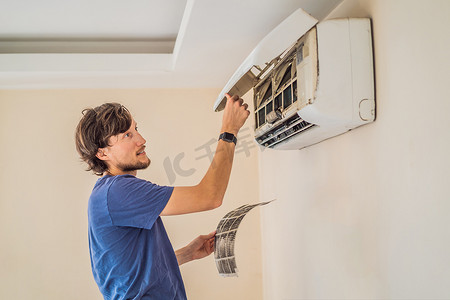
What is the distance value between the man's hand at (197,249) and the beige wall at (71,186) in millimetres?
1079

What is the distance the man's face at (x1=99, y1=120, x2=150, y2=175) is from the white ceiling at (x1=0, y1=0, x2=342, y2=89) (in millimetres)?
657

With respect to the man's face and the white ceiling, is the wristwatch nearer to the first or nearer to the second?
the man's face

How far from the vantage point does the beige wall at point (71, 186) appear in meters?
3.20

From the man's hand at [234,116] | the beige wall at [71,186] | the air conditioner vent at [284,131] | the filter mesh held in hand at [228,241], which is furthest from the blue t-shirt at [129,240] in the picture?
the beige wall at [71,186]

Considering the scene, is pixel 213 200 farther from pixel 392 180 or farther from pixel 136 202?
pixel 392 180

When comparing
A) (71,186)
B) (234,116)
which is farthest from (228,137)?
(71,186)

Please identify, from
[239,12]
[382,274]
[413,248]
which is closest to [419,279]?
[413,248]

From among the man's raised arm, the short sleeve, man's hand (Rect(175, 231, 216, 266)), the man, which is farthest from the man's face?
man's hand (Rect(175, 231, 216, 266))

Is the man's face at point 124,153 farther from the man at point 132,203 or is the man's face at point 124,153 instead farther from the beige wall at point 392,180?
the beige wall at point 392,180

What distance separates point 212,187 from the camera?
1727 millimetres

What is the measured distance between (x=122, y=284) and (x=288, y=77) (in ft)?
3.39

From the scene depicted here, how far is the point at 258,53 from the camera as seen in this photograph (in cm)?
168

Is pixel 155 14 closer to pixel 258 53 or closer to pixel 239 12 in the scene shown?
pixel 239 12

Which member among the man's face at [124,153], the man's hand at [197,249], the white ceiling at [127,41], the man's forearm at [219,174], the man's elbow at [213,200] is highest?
the white ceiling at [127,41]
